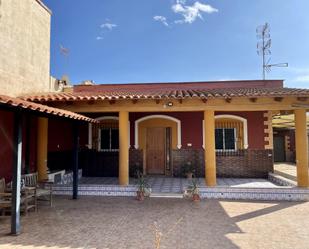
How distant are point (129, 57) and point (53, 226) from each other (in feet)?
44.1

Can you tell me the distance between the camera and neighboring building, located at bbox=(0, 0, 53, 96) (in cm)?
922

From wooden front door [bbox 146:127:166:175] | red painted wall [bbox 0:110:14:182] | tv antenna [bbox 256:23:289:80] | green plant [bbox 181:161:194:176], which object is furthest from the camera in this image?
tv antenna [bbox 256:23:289:80]

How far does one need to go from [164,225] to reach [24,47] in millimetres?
8858

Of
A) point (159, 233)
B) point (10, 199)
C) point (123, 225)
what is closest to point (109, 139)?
point (10, 199)


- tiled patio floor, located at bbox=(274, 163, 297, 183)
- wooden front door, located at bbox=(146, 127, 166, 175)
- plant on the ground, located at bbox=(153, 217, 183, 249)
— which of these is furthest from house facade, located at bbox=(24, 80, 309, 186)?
plant on the ground, located at bbox=(153, 217, 183, 249)

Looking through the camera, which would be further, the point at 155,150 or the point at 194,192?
the point at 155,150

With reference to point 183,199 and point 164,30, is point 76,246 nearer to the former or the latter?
point 183,199

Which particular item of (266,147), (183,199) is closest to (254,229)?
(183,199)

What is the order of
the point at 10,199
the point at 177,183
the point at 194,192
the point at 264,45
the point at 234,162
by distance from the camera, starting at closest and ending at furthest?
the point at 10,199 < the point at 194,192 < the point at 177,183 < the point at 234,162 < the point at 264,45

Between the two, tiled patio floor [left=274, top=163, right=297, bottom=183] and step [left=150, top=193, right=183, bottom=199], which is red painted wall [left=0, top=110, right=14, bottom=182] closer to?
step [left=150, top=193, right=183, bottom=199]

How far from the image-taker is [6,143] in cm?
873

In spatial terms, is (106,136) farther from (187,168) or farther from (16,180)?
(16,180)

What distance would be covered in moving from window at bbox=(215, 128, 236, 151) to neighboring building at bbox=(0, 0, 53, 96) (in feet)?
28.7

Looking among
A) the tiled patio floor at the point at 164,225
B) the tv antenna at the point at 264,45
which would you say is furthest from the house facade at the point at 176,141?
the tiled patio floor at the point at 164,225
